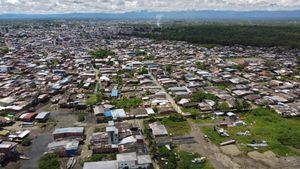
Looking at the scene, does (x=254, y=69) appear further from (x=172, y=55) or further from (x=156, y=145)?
(x=156, y=145)

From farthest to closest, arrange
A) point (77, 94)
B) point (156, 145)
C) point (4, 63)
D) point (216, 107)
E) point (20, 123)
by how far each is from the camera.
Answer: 1. point (4, 63)
2. point (77, 94)
3. point (216, 107)
4. point (20, 123)
5. point (156, 145)

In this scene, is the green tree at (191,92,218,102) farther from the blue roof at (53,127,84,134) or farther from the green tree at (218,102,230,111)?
the blue roof at (53,127,84,134)

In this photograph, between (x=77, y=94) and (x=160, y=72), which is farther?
(x=160, y=72)

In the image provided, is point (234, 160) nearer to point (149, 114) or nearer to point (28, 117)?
point (149, 114)

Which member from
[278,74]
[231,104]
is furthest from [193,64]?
[231,104]

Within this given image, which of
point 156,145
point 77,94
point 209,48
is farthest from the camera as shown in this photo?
point 209,48

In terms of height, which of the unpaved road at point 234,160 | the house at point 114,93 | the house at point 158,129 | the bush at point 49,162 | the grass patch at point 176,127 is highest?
the house at point 114,93

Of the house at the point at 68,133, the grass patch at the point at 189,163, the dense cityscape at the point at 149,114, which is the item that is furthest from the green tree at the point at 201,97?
the house at the point at 68,133

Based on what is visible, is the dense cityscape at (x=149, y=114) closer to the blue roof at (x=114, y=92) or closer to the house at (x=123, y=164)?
the house at (x=123, y=164)
